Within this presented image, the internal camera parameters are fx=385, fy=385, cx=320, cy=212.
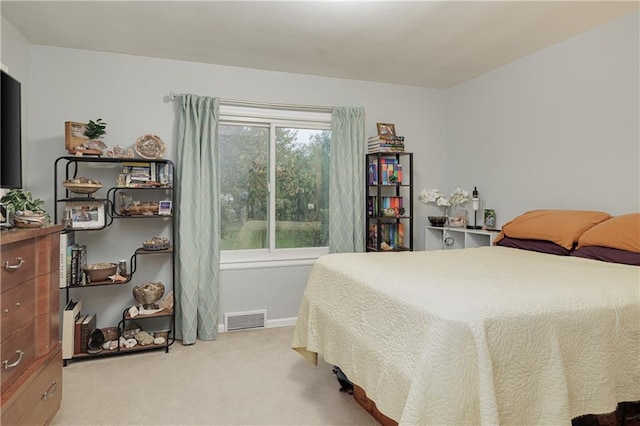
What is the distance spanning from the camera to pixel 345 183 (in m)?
3.93

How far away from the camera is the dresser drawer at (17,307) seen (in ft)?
5.18

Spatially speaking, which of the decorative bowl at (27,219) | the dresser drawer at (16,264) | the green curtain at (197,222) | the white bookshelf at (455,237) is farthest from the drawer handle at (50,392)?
the white bookshelf at (455,237)

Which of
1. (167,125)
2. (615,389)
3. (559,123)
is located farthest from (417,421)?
(167,125)

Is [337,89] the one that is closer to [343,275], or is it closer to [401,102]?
[401,102]

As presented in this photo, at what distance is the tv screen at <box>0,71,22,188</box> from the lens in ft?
6.15

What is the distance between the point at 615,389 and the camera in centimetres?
157

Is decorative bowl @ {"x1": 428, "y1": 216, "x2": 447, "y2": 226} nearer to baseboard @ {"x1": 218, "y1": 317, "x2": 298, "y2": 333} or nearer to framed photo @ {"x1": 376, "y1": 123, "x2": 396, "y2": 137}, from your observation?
framed photo @ {"x1": 376, "y1": 123, "x2": 396, "y2": 137}

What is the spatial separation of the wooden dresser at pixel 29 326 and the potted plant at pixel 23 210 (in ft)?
0.24

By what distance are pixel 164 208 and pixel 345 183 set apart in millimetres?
1731

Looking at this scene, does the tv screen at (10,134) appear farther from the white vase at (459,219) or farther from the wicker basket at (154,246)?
the white vase at (459,219)

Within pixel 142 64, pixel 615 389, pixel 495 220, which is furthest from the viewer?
pixel 495 220

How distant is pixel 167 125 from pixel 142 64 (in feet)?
1.84

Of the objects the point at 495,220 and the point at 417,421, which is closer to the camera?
the point at 417,421

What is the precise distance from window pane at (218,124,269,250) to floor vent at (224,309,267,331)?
0.65 m
